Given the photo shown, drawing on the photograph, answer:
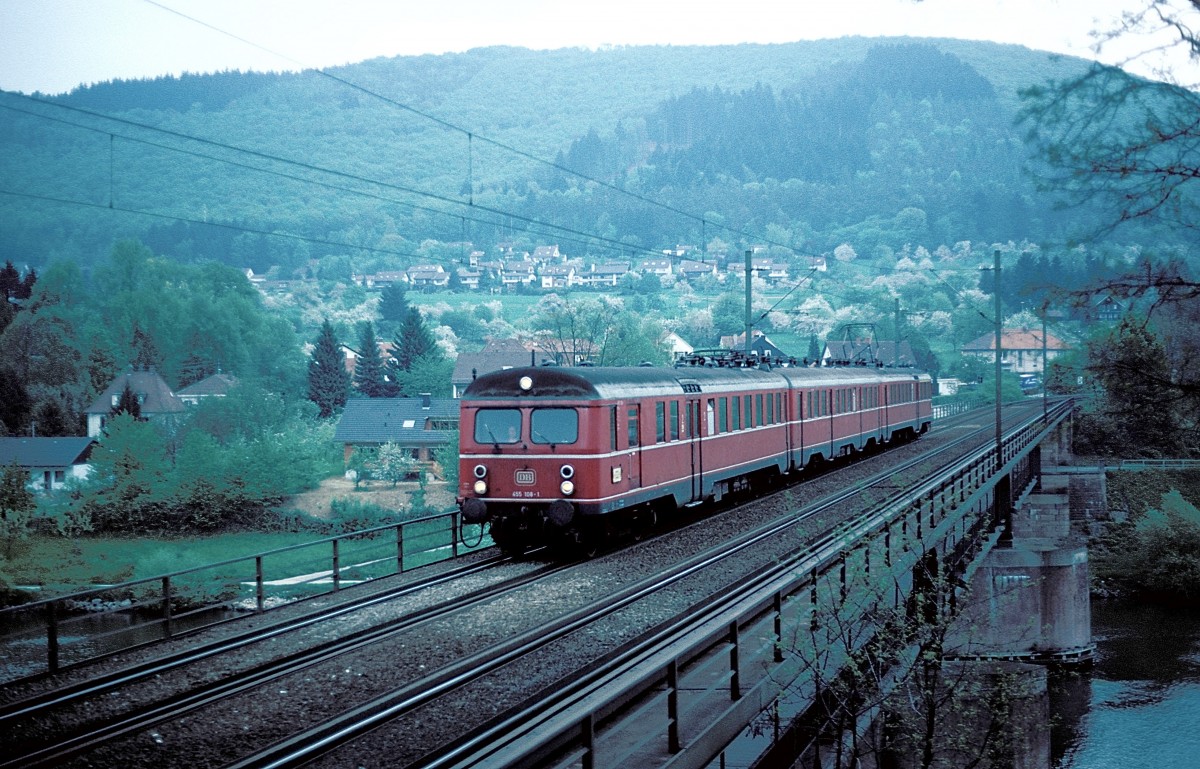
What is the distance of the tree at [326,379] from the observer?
298 ft

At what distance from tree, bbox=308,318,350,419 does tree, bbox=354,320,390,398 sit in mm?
2772

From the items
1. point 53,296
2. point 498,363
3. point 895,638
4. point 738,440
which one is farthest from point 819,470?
point 53,296

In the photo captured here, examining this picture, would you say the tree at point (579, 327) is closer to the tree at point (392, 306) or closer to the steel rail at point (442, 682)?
the tree at point (392, 306)

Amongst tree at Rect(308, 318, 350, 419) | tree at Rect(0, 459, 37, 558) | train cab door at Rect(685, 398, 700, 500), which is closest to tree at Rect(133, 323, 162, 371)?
tree at Rect(308, 318, 350, 419)

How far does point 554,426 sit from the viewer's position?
61.7 feet

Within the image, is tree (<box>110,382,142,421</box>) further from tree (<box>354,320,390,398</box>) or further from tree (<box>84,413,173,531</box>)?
tree (<box>354,320,390,398</box>)

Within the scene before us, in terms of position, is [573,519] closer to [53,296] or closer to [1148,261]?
[1148,261]

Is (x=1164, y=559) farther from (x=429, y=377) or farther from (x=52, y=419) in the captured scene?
(x=429, y=377)

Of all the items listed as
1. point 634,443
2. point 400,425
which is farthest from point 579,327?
point 634,443

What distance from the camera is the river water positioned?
28.5 metres

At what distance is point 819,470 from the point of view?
1396 inches

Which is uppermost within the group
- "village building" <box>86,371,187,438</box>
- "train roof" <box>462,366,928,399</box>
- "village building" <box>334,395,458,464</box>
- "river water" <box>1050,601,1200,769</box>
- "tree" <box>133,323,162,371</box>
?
"tree" <box>133,323,162,371</box>

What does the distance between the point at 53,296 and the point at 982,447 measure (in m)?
56.2

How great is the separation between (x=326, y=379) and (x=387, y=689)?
82180 mm
